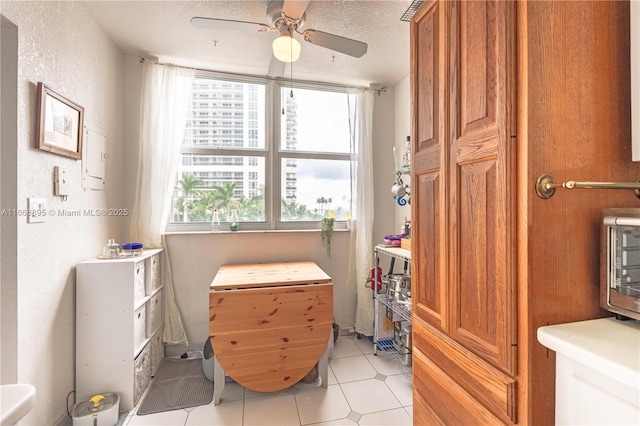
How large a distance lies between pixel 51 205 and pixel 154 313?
106 cm

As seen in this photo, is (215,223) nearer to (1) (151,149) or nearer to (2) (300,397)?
(1) (151,149)

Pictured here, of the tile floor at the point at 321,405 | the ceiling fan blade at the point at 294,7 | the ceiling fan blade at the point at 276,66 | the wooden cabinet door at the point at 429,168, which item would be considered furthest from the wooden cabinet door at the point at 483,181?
the ceiling fan blade at the point at 276,66

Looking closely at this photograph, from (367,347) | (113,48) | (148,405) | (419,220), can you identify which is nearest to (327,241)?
(367,347)

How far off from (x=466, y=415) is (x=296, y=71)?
2.66 m

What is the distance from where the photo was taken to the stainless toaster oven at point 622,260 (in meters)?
0.72

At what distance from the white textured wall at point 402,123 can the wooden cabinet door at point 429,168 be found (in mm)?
1515

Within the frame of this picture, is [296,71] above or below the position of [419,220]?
above

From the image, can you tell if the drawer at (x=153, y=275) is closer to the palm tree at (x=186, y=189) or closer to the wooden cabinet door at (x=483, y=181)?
the palm tree at (x=186, y=189)

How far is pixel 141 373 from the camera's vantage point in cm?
193

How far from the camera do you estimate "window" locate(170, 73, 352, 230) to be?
263 centimetres

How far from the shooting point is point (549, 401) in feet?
2.46

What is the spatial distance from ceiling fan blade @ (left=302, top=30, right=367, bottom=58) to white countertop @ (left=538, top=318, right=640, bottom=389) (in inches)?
67.6

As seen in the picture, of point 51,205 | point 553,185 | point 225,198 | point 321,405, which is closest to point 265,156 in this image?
point 225,198

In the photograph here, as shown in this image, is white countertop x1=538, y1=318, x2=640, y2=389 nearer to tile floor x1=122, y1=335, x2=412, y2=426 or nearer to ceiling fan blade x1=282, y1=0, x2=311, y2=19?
tile floor x1=122, y1=335, x2=412, y2=426
